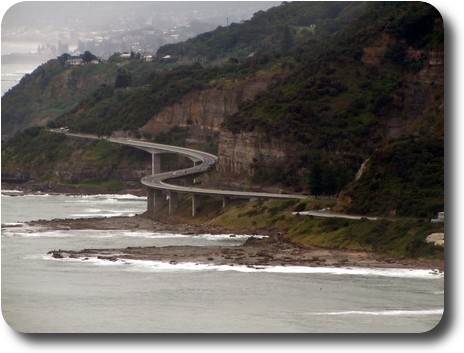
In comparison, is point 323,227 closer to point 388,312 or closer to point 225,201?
point 225,201

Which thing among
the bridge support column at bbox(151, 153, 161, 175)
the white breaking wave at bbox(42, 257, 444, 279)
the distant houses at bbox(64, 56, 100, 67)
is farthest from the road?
the distant houses at bbox(64, 56, 100, 67)

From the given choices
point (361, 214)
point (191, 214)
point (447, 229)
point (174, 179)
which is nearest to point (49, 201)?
point (174, 179)

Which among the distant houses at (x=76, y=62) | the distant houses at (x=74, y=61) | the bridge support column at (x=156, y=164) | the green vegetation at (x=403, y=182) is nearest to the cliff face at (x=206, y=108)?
the bridge support column at (x=156, y=164)

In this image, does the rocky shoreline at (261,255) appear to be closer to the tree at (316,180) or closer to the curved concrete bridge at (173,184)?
the tree at (316,180)

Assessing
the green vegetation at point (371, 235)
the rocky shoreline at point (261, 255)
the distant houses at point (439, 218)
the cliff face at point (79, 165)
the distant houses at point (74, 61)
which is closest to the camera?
the rocky shoreline at point (261, 255)

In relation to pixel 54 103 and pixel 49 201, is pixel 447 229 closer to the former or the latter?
pixel 49 201

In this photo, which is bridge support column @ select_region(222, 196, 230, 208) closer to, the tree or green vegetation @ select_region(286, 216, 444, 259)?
the tree

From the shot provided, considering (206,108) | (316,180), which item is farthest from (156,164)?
(316,180)
